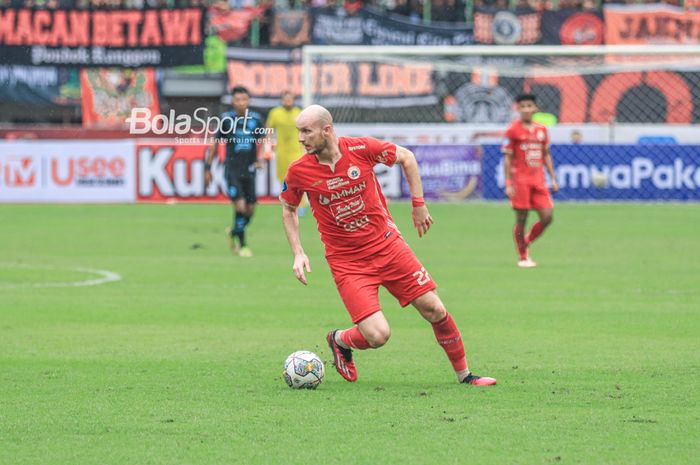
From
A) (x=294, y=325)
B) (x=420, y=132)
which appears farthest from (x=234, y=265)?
(x=420, y=132)

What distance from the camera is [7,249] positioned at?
19.8 metres

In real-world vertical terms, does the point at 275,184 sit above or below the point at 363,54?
below

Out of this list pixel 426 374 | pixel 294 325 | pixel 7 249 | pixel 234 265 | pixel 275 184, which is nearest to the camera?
pixel 426 374

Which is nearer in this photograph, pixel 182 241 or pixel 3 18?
pixel 182 241

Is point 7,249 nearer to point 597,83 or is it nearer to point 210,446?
point 210,446

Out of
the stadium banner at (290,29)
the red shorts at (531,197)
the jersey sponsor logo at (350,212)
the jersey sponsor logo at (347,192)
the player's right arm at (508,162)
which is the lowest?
the red shorts at (531,197)

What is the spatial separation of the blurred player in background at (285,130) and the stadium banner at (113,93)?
372 inches

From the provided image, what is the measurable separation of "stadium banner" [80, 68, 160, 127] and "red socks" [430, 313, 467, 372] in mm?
27718

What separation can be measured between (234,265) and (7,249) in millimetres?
4403

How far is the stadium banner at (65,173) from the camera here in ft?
100

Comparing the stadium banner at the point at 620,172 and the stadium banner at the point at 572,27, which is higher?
the stadium banner at the point at 572,27

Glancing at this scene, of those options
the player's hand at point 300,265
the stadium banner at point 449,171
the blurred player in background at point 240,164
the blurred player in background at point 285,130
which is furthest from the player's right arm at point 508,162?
the stadium banner at point 449,171

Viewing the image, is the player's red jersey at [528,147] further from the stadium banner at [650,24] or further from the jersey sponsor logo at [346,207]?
the stadium banner at [650,24]

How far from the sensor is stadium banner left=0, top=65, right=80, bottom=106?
36.1 m
